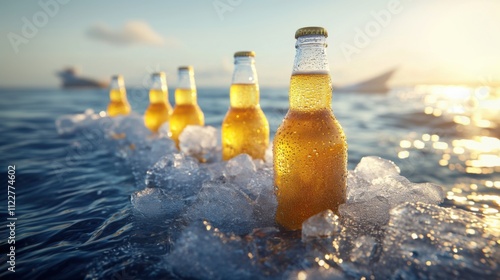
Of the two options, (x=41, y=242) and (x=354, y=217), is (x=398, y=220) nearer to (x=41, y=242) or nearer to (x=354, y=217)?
(x=354, y=217)

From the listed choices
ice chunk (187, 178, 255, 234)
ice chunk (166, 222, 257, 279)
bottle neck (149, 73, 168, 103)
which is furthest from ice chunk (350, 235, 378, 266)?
bottle neck (149, 73, 168, 103)

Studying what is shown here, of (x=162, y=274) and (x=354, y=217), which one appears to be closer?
(x=162, y=274)

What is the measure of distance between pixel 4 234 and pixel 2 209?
2.23ft

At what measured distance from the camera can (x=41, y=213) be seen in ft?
8.84

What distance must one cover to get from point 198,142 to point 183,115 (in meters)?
0.58

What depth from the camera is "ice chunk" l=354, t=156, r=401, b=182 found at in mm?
2482

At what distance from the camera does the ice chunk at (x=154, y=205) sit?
2.21m

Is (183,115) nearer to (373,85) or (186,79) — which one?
(186,79)

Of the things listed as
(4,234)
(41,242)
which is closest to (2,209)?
(4,234)

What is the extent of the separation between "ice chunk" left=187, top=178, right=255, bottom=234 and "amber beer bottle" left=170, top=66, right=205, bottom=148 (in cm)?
210

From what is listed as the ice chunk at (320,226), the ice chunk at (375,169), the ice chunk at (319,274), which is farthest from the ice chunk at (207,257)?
the ice chunk at (375,169)

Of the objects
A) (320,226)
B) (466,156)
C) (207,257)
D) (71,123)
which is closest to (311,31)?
(320,226)

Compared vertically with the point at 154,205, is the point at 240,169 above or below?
above

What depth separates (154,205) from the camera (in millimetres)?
2229
